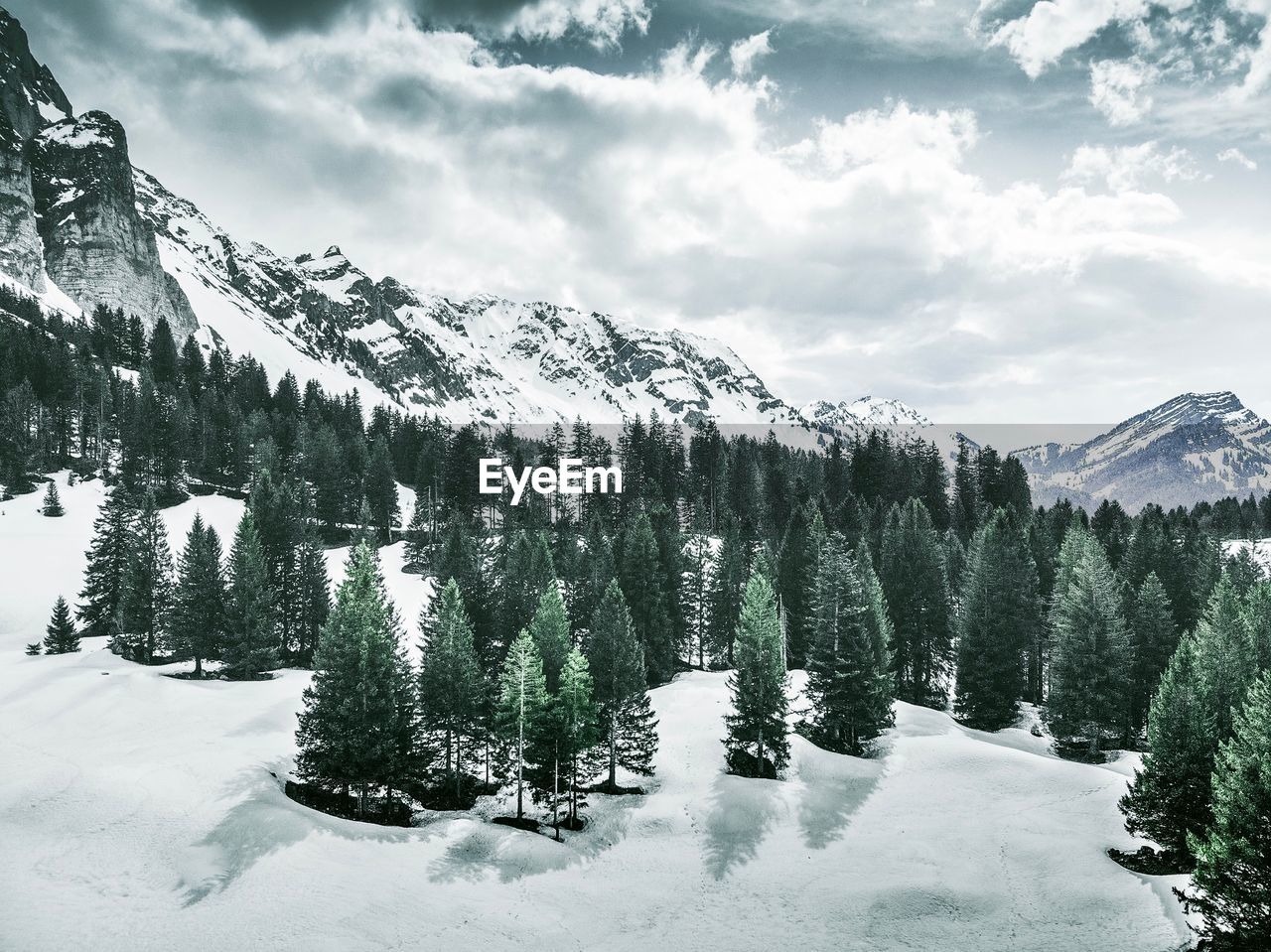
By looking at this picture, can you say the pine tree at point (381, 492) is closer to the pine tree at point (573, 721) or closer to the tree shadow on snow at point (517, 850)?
the pine tree at point (573, 721)

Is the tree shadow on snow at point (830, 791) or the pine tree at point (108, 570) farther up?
the pine tree at point (108, 570)

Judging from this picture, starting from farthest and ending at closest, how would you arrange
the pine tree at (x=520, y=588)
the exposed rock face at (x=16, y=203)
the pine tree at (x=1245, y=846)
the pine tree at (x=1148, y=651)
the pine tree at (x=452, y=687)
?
the exposed rock face at (x=16, y=203) < the pine tree at (x=520, y=588) < the pine tree at (x=1148, y=651) < the pine tree at (x=452, y=687) < the pine tree at (x=1245, y=846)

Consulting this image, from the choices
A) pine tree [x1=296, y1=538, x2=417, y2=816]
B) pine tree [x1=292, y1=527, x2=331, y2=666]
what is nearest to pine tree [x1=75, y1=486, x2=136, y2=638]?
pine tree [x1=292, y1=527, x2=331, y2=666]

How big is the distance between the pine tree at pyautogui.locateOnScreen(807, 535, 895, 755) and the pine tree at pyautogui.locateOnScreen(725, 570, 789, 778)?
12.5 ft

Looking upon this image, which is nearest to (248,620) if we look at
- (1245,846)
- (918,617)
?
(918,617)

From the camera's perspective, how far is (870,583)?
145ft

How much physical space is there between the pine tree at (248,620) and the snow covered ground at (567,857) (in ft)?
24.6

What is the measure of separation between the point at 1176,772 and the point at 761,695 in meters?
16.2

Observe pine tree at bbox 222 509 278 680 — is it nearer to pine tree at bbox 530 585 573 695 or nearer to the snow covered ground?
the snow covered ground

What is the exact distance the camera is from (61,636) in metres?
48.2

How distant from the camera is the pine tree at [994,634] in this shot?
1697 inches

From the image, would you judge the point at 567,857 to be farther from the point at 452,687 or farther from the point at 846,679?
the point at 846,679

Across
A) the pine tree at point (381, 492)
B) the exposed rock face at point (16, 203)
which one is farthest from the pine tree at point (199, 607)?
the exposed rock face at point (16, 203)

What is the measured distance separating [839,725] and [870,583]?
1024 centimetres
